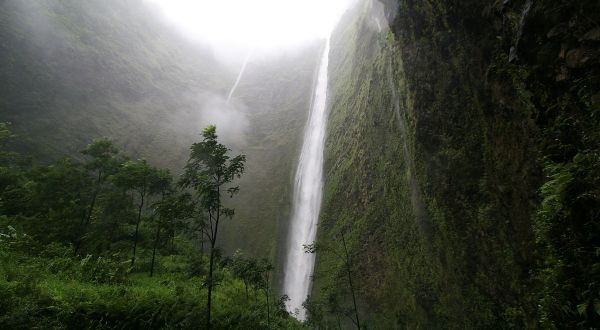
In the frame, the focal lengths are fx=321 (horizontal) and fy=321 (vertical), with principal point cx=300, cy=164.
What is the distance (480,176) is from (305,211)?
1635 cm

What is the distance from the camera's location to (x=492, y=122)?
8.62 meters

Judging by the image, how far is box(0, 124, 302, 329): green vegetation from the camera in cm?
804

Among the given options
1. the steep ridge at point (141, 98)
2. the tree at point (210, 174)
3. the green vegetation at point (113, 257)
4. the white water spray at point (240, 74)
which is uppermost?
the white water spray at point (240, 74)

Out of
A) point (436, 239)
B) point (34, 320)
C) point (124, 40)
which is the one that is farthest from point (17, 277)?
point (124, 40)

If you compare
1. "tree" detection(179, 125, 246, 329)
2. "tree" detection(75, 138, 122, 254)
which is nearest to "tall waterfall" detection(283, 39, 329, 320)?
"tree" detection(179, 125, 246, 329)

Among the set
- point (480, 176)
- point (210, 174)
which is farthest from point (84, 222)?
point (480, 176)

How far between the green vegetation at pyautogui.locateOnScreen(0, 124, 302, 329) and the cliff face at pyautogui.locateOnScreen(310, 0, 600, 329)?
5.13 m

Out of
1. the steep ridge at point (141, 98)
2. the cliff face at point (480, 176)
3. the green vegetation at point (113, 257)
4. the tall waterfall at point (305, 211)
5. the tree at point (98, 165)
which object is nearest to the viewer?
the cliff face at point (480, 176)

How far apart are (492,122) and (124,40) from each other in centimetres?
4953

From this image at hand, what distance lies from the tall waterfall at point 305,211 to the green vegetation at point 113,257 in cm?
418

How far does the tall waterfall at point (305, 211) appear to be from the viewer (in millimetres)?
20109

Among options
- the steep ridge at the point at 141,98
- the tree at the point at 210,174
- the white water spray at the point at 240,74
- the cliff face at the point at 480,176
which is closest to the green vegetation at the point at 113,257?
the tree at the point at 210,174

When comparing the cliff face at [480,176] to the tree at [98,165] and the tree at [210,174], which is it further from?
the tree at [98,165]

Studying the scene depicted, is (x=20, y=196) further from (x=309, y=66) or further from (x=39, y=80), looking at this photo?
(x=309, y=66)
